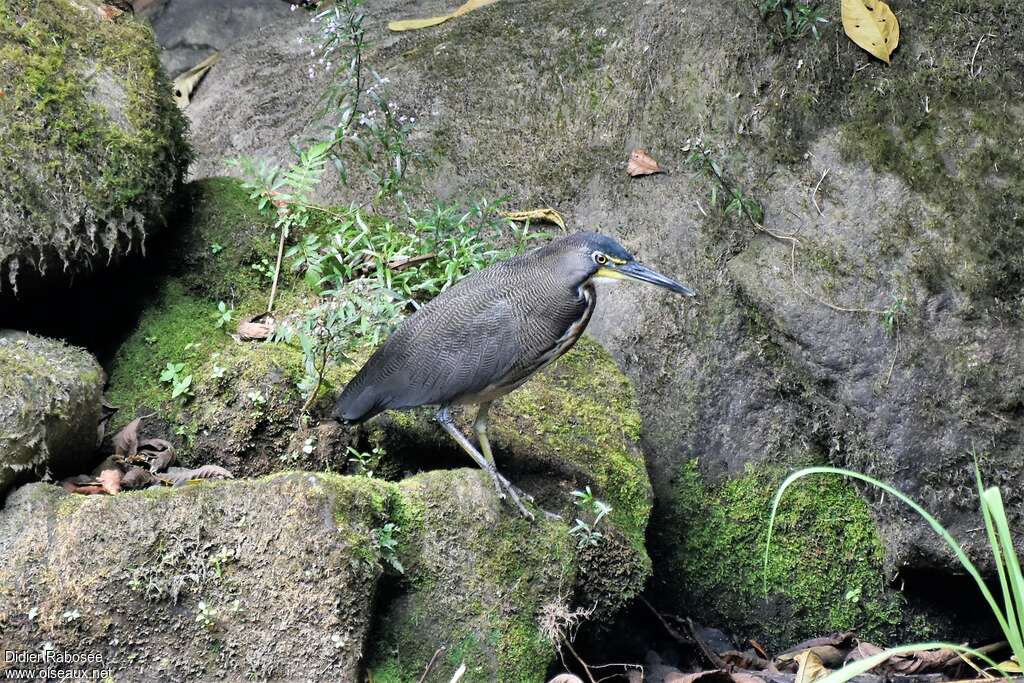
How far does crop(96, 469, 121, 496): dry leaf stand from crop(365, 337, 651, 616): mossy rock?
3.11 feet

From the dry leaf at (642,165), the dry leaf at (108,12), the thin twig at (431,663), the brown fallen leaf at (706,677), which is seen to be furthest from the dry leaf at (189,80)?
the brown fallen leaf at (706,677)

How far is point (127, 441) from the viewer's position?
4.18m

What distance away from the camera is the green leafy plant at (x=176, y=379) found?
4.30m

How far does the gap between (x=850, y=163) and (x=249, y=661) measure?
3592 mm

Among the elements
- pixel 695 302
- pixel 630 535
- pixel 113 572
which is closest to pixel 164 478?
pixel 113 572

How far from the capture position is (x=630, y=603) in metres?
4.11

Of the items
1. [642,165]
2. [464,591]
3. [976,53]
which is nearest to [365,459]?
[464,591]

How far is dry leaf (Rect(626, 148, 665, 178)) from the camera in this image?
5.30 meters

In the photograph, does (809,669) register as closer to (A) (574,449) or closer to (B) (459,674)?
(A) (574,449)

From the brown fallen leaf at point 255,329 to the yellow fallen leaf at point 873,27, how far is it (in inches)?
124

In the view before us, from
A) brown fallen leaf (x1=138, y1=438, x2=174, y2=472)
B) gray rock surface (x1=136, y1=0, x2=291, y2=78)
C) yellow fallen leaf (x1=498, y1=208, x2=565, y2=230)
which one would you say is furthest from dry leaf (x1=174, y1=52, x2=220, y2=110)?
brown fallen leaf (x1=138, y1=438, x2=174, y2=472)

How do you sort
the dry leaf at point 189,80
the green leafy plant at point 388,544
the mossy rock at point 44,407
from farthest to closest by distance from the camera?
the dry leaf at point 189,80 → the mossy rock at point 44,407 → the green leafy plant at point 388,544

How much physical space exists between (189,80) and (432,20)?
180cm

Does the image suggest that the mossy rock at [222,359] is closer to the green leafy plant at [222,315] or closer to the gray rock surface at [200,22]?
the green leafy plant at [222,315]
